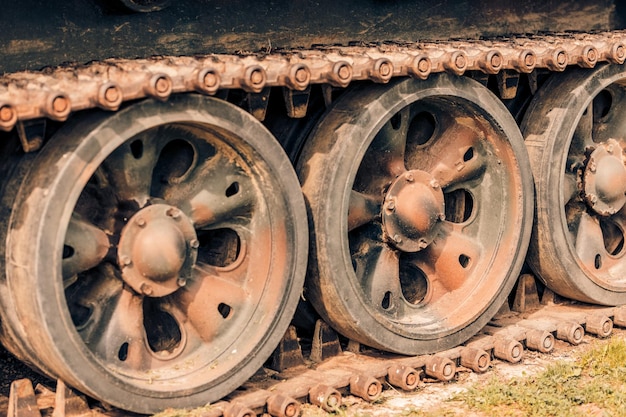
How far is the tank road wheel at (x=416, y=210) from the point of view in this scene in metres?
6.34

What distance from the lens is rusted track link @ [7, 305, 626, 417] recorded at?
5797 mm

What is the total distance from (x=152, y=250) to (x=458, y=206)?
2354 millimetres

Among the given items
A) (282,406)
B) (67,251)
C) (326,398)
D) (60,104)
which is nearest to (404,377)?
(326,398)

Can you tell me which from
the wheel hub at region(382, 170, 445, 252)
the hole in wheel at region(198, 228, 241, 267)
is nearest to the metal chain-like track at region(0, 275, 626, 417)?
the hole in wheel at region(198, 228, 241, 267)

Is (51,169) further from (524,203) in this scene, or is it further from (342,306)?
(524,203)

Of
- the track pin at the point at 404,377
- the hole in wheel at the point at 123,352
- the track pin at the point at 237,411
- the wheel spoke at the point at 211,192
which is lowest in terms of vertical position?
the track pin at the point at 237,411

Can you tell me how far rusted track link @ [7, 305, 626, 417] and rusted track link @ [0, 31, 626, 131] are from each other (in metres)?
1.33

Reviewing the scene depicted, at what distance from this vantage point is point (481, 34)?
739 cm

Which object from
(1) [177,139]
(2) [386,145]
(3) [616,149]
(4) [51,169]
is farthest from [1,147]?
(3) [616,149]

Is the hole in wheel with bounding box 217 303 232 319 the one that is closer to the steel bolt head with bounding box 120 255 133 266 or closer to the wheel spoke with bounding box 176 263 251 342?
the wheel spoke with bounding box 176 263 251 342

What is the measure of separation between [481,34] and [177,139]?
2.18 metres

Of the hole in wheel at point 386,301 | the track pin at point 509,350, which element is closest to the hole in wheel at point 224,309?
the hole in wheel at point 386,301

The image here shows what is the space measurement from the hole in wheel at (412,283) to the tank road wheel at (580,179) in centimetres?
71

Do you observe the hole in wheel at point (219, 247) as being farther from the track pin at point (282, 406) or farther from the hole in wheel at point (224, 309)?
the track pin at point (282, 406)
